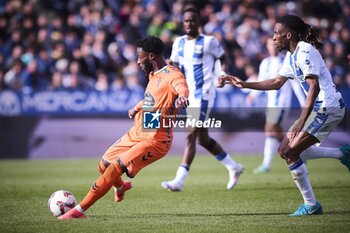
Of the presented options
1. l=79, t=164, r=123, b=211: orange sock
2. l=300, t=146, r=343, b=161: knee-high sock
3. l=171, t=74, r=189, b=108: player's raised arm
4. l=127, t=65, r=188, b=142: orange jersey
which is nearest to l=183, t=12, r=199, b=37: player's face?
l=127, t=65, r=188, b=142: orange jersey

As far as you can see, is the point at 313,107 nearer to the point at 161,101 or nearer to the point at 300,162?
the point at 300,162

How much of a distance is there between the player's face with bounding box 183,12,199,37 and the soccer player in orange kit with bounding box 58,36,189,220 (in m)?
2.94

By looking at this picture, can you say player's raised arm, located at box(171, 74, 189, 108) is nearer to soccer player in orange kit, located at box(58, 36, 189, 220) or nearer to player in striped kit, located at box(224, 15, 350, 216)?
soccer player in orange kit, located at box(58, 36, 189, 220)

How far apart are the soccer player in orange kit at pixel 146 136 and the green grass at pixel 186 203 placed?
1.47 feet

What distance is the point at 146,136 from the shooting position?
27.5ft

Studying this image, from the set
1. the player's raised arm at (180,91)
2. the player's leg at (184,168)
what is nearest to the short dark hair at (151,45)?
the player's raised arm at (180,91)

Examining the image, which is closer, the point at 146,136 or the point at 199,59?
the point at 146,136

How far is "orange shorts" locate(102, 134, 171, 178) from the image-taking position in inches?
321

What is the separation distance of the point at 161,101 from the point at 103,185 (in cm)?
131

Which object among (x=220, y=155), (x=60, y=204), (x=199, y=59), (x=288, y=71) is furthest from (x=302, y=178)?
(x=199, y=59)

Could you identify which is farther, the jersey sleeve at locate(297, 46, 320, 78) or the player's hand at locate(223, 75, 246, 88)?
the player's hand at locate(223, 75, 246, 88)

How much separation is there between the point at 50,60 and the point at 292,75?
13346 mm

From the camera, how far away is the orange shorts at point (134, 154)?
8.15 metres

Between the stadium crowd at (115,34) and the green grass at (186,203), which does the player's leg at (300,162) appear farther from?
the stadium crowd at (115,34)
